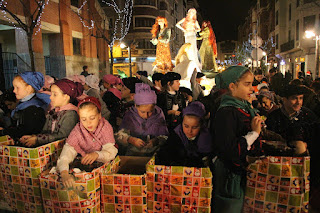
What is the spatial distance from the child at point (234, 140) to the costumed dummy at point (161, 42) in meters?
11.5

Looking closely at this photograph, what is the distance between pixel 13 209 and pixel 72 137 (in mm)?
1152

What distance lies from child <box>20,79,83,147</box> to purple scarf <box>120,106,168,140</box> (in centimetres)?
85

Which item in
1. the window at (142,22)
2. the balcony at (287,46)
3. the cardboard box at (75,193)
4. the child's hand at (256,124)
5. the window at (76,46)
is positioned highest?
the window at (142,22)

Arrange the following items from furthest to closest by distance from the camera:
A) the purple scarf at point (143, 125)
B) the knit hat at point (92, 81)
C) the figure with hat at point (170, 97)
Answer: the knit hat at point (92, 81), the figure with hat at point (170, 97), the purple scarf at point (143, 125)

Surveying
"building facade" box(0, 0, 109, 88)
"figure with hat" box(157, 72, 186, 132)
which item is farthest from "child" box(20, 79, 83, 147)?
"building facade" box(0, 0, 109, 88)

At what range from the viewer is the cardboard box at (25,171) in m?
2.54

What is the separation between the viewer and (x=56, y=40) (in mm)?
18953

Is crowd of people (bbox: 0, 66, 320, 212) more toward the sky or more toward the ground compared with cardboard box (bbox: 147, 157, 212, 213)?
more toward the sky

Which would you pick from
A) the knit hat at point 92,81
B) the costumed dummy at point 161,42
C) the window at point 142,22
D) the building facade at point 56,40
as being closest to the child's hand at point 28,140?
the knit hat at point 92,81

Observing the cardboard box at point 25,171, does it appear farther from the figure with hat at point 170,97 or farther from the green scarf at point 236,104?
the figure with hat at point 170,97

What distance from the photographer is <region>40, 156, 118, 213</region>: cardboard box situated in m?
2.26

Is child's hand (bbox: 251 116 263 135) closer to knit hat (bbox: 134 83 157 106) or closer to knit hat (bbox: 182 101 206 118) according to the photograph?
knit hat (bbox: 182 101 206 118)

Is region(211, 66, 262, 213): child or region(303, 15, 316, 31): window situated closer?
region(211, 66, 262, 213): child

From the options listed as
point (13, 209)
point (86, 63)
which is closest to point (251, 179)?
point (13, 209)
